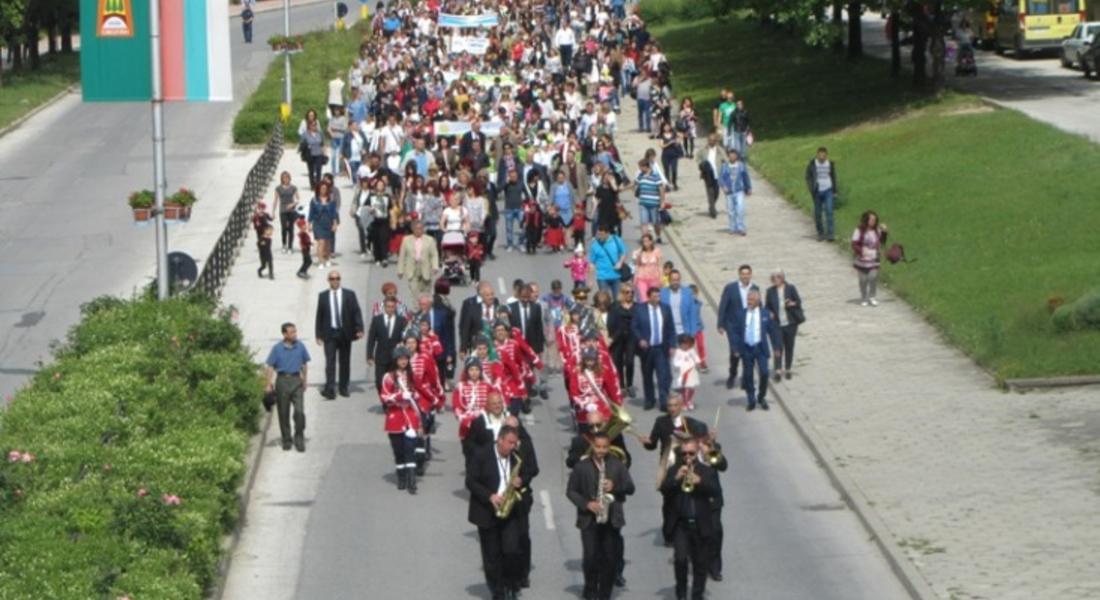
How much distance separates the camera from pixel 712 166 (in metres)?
40.1

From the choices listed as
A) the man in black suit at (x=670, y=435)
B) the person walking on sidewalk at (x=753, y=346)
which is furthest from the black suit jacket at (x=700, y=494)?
the person walking on sidewalk at (x=753, y=346)

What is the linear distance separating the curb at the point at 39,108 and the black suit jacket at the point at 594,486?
137ft

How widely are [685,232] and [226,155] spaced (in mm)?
15890

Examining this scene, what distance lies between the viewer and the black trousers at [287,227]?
123 ft

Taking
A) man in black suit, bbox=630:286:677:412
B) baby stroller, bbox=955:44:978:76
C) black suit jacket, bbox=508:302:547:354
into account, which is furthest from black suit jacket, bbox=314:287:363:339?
baby stroller, bbox=955:44:978:76

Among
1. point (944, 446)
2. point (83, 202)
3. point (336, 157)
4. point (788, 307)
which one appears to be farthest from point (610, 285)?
point (83, 202)

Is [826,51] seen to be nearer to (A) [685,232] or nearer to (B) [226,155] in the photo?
(B) [226,155]

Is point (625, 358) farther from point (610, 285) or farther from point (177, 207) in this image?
point (177, 207)

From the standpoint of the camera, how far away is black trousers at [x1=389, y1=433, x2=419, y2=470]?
76.1ft

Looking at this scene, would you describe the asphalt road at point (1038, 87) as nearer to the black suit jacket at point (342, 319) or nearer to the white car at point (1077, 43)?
the white car at point (1077, 43)

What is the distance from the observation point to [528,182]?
37.9 meters

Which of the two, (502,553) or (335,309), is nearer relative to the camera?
(502,553)

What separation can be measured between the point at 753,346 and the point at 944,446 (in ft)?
10.2

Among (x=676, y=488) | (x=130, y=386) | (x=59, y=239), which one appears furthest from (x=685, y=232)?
(x=676, y=488)
